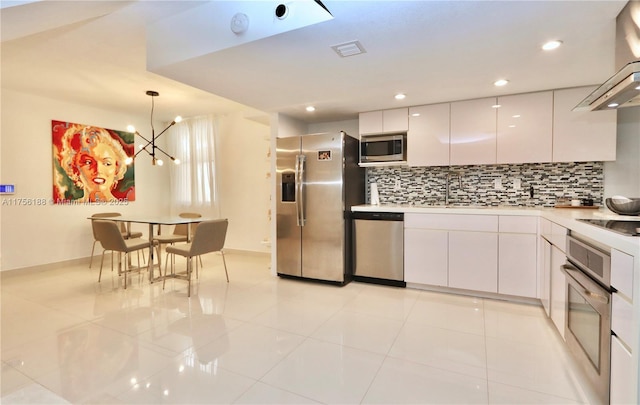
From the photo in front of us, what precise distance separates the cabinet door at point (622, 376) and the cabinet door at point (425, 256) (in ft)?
6.35

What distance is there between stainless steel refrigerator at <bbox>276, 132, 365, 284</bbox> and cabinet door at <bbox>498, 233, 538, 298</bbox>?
5.23 feet

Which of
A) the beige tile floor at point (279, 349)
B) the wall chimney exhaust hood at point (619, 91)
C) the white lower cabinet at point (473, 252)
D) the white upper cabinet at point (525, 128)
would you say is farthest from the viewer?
the white upper cabinet at point (525, 128)

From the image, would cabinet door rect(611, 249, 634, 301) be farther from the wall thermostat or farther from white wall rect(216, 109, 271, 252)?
white wall rect(216, 109, 271, 252)

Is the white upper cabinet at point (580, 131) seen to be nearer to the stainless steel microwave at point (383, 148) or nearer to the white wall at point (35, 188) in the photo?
the stainless steel microwave at point (383, 148)

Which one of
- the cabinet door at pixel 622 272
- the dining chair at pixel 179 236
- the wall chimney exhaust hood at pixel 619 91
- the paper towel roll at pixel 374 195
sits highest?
the wall chimney exhaust hood at pixel 619 91

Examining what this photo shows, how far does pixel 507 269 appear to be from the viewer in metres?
3.04

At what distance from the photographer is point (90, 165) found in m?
4.95

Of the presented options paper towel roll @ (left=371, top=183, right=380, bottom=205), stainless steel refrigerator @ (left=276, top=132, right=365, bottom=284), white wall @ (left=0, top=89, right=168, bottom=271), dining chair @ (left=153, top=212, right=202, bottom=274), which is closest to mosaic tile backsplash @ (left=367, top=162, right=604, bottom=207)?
paper towel roll @ (left=371, top=183, right=380, bottom=205)

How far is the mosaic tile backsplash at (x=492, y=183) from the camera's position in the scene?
3.22 meters

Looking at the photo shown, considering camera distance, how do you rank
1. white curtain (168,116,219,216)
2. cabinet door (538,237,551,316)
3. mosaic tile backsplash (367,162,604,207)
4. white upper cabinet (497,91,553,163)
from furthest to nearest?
white curtain (168,116,219,216) → mosaic tile backsplash (367,162,604,207) → white upper cabinet (497,91,553,163) → cabinet door (538,237,551,316)

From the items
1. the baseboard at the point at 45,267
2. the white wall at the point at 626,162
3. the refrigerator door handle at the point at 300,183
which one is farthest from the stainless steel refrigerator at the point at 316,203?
the baseboard at the point at 45,267

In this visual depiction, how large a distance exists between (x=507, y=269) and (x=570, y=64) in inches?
72.1

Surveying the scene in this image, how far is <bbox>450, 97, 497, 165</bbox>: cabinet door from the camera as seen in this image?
3.30 m

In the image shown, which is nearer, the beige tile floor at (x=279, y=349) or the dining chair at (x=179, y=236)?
the beige tile floor at (x=279, y=349)
